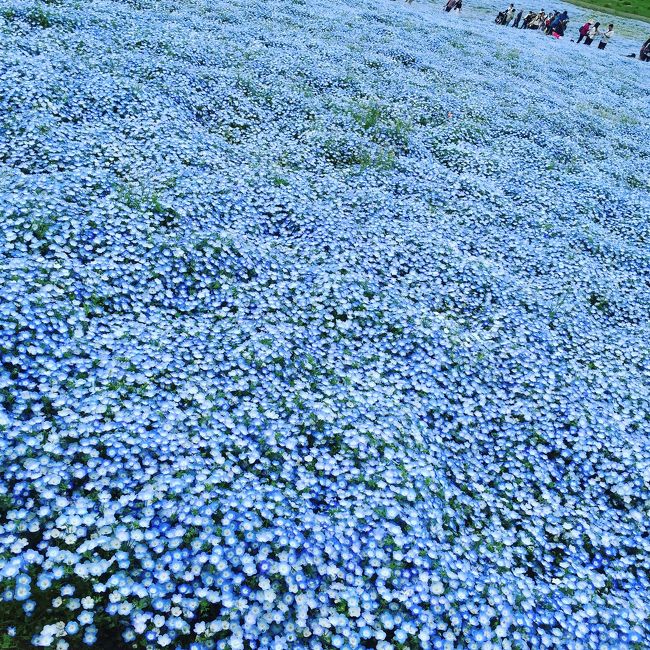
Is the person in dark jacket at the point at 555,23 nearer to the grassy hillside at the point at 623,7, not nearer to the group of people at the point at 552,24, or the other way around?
the group of people at the point at 552,24

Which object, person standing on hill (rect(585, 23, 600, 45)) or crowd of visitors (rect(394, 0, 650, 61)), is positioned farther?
person standing on hill (rect(585, 23, 600, 45))

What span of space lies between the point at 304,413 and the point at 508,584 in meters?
2.52

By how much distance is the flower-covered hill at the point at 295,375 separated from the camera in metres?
4.16

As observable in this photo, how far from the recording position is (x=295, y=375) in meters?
6.35

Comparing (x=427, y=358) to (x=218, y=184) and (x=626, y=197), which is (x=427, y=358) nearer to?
(x=218, y=184)

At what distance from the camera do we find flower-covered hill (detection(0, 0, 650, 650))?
416cm

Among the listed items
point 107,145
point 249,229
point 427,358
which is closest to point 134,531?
point 427,358

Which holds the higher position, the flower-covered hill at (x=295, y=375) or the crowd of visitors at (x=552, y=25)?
the crowd of visitors at (x=552, y=25)

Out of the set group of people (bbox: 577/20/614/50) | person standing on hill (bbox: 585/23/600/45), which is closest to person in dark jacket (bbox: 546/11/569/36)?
group of people (bbox: 577/20/614/50)

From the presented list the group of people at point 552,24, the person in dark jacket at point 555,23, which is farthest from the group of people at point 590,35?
the person in dark jacket at point 555,23

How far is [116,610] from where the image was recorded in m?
3.80

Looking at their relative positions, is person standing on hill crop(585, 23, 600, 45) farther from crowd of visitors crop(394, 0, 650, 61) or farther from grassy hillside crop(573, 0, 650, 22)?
grassy hillside crop(573, 0, 650, 22)

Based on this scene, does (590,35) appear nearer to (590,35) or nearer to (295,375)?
(590,35)

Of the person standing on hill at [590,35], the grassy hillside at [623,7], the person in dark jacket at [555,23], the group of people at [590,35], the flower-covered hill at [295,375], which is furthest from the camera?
the grassy hillside at [623,7]
